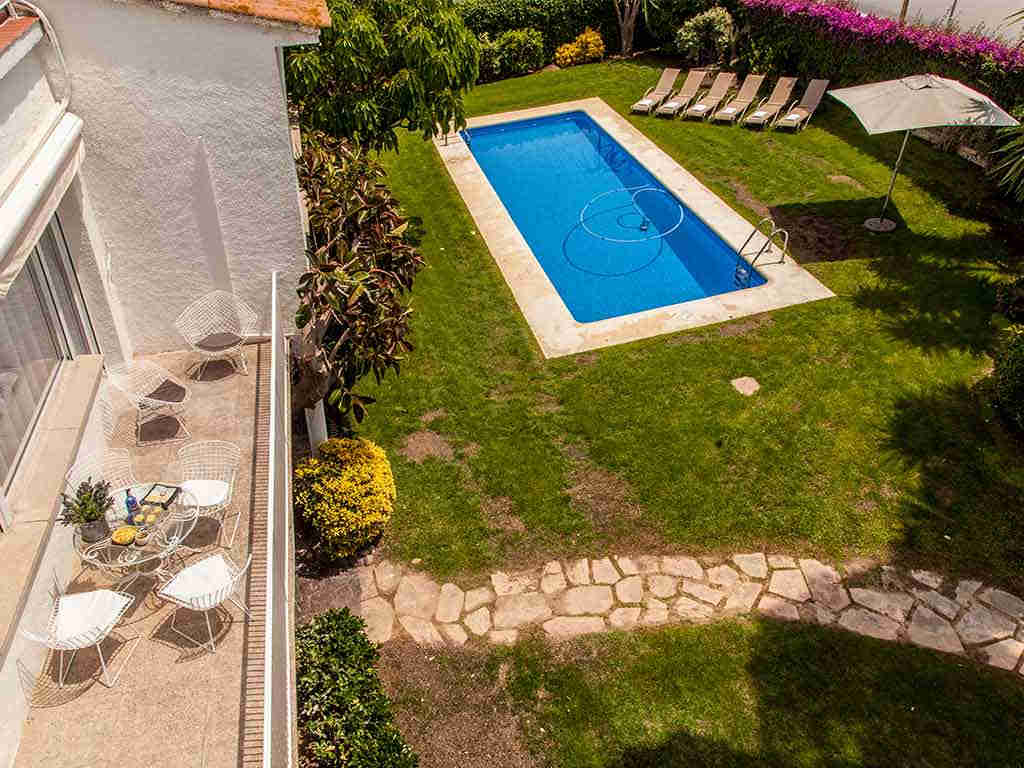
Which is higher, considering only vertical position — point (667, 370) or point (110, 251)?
point (110, 251)

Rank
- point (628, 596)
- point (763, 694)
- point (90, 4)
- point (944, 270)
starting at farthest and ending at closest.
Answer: point (944, 270) → point (628, 596) → point (763, 694) → point (90, 4)

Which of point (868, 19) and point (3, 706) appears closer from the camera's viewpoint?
point (3, 706)

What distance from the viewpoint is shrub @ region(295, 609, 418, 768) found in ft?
32.1

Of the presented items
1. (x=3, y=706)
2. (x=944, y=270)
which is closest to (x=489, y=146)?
(x=944, y=270)

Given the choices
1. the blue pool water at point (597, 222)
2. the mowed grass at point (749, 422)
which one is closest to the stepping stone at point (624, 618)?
the mowed grass at point (749, 422)

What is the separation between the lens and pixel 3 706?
664 centimetres

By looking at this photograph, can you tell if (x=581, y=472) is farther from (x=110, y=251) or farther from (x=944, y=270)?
(x=944, y=270)

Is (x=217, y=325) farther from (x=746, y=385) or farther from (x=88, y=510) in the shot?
(x=746, y=385)

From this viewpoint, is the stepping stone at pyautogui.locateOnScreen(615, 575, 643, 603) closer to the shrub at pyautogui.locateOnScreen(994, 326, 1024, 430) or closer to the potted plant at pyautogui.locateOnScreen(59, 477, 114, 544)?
the potted plant at pyautogui.locateOnScreen(59, 477, 114, 544)

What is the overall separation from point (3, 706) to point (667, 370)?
12.8 metres

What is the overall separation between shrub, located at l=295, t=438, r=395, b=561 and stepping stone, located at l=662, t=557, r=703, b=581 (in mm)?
4640

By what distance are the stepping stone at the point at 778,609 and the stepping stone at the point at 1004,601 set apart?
288cm

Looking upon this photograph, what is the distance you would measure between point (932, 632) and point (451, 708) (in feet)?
23.6

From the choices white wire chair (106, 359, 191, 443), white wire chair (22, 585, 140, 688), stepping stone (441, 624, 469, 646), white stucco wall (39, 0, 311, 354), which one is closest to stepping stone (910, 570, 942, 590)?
stepping stone (441, 624, 469, 646)
